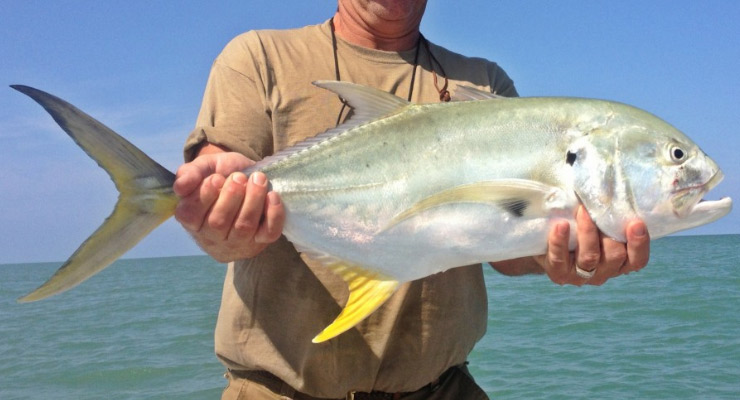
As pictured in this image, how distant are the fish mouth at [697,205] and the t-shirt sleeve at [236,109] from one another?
1.47 metres

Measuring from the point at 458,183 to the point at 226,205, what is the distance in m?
0.74

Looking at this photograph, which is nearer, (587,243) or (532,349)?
(587,243)

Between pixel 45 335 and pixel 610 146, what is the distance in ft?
54.5

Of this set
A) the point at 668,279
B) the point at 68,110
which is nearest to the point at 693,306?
the point at 668,279

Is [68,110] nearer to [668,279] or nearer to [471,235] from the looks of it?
[471,235]

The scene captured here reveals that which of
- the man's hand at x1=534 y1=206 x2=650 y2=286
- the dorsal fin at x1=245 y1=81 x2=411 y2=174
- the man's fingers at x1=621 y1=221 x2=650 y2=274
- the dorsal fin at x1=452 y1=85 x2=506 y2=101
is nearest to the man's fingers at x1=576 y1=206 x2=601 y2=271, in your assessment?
the man's hand at x1=534 y1=206 x2=650 y2=286

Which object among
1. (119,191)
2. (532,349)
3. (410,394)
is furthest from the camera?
(532,349)

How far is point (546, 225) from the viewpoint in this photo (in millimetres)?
2232

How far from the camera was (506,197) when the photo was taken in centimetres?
216

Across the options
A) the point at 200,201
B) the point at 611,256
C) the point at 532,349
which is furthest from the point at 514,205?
the point at 532,349

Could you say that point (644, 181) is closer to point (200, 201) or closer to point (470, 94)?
point (470, 94)

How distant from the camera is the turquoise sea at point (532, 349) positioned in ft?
28.9

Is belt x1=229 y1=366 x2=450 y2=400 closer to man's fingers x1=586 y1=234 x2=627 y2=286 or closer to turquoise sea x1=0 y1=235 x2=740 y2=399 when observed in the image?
man's fingers x1=586 y1=234 x2=627 y2=286

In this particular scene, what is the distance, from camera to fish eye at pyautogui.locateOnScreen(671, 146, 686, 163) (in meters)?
2.25
